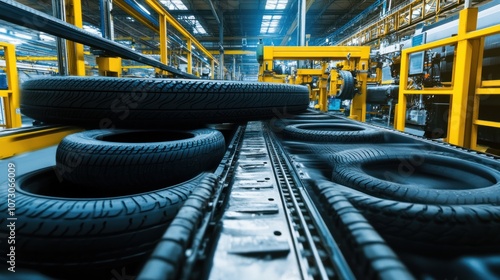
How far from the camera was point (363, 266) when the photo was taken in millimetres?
285

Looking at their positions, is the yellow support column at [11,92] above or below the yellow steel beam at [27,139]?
above

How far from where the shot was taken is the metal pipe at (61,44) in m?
1.59

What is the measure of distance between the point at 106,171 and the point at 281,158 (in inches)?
20.5

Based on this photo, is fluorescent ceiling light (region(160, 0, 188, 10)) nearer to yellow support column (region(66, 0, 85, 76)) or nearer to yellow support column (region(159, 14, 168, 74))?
yellow support column (region(159, 14, 168, 74))

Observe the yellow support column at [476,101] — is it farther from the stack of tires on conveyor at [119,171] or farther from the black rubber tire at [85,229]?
the black rubber tire at [85,229]

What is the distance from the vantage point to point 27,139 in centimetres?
103

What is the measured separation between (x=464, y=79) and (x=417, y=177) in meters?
1.24

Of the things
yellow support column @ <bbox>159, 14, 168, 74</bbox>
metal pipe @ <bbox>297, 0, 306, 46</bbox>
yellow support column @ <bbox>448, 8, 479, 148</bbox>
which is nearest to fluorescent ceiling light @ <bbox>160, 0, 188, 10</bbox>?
metal pipe @ <bbox>297, 0, 306, 46</bbox>

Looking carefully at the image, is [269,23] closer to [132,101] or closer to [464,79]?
[464,79]

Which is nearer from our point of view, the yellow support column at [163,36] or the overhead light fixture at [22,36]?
the yellow support column at [163,36]

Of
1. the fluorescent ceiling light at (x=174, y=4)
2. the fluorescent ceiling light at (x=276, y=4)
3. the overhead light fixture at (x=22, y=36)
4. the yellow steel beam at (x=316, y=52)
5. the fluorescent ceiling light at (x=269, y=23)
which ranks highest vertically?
the fluorescent ceiling light at (x=269, y=23)

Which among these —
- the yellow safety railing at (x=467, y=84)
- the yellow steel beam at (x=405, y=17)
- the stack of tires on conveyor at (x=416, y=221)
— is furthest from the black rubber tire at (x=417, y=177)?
the yellow steel beam at (x=405, y=17)

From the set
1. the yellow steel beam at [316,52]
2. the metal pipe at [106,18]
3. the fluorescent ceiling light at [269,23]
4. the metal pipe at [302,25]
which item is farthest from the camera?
the fluorescent ceiling light at [269,23]

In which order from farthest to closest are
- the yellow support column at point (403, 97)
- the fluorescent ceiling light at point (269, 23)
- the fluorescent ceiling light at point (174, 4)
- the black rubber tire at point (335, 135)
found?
the fluorescent ceiling light at point (269, 23) < the fluorescent ceiling light at point (174, 4) < the yellow support column at point (403, 97) < the black rubber tire at point (335, 135)
